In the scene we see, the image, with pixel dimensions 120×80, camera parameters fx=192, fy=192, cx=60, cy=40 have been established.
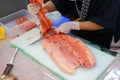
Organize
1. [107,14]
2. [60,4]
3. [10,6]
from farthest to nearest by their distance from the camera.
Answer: [10,6] < [60,4] < [107,14]

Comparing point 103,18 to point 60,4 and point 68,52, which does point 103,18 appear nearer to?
point 68,52

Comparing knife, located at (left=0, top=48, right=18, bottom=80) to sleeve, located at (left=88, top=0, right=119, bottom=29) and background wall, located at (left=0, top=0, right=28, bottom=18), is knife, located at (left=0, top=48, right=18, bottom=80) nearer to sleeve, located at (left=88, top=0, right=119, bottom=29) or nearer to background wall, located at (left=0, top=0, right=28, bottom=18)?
sleeve, located at (left=88, top=0, right=119, bottom=29)

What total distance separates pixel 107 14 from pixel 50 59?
377 mm

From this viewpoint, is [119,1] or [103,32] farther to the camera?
[103,32]

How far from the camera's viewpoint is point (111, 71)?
89 cm

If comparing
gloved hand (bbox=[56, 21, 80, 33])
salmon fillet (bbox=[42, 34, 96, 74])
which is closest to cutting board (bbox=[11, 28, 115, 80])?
salmon fillet (bbox=[42, 34, 96, 74])

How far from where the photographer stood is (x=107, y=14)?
1.00 metres

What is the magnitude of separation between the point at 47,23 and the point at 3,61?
0.31 metres

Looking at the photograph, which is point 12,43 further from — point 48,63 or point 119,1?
point 119,1

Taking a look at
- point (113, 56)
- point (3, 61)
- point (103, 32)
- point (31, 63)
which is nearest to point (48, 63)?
point (31, 63)

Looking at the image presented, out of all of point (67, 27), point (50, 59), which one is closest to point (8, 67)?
point (50, 59)

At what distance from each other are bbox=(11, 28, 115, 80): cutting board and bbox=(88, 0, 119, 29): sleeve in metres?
0.15

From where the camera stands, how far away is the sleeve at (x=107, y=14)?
0.98 m

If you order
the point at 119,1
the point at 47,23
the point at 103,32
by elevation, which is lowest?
the point at 103,32
